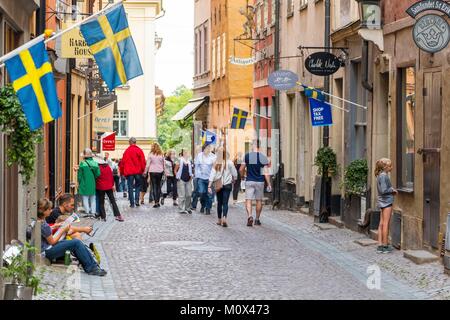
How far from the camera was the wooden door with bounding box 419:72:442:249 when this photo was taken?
59.7ft

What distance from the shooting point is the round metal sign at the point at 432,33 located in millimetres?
17109

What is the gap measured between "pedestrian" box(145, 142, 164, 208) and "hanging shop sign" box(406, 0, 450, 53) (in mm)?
16147

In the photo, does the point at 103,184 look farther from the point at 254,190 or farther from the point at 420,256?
the point at 420,256

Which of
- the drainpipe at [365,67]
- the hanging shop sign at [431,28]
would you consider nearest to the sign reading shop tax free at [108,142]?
the drainpipe at [365,67]

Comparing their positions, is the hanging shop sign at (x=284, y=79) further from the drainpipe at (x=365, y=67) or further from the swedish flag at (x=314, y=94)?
the drainpipe at (x=365, y=67)

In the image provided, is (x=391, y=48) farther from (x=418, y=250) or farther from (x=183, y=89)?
(x=183, y=89)

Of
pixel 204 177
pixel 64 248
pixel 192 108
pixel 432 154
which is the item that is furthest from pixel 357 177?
pixel 192 108

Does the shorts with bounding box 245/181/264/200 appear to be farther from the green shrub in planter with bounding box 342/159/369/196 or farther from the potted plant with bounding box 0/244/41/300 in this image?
the potted plant with bounding box 0/244/41/300

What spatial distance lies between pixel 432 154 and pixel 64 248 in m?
5.76

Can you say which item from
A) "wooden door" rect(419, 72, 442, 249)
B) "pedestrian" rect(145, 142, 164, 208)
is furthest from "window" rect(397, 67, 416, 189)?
"pedestrian" rect(145, 142, 164, 208)

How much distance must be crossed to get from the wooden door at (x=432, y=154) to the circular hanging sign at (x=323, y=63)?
6.41 meters

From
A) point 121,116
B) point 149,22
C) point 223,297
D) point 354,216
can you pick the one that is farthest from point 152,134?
point 223,297

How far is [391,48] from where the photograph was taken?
69.9 feet
